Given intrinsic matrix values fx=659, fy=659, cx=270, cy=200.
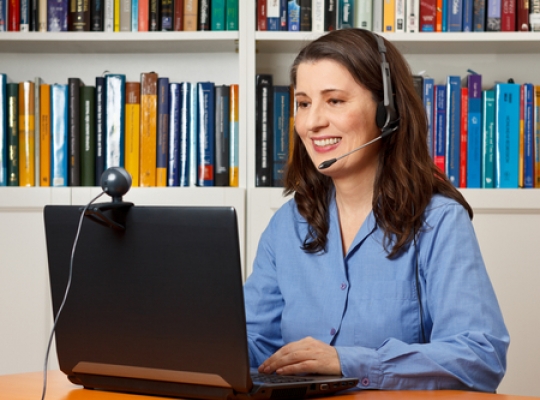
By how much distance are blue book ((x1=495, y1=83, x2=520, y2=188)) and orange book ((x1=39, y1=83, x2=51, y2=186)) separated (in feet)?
4.57

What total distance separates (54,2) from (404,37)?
110 centimetres

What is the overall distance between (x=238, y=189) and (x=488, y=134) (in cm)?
78

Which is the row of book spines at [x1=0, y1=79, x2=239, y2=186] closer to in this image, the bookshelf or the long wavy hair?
the bookshelf

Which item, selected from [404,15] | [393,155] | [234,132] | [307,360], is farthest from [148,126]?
[307,360]

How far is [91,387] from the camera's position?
3.19 feet

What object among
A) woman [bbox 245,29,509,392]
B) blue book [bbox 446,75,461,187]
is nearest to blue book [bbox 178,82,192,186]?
woman [bbox 245,29,509,392]

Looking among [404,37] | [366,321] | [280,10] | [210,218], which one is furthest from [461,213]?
[280,10]

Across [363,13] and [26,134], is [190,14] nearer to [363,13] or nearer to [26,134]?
[363,13]

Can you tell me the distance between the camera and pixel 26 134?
6.84 ft

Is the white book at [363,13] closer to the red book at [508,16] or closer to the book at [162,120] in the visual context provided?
the red book at [508,16]

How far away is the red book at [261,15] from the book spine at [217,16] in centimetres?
11

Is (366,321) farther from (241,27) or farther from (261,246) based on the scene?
(241,27)

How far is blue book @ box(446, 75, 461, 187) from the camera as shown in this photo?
6.58 feet

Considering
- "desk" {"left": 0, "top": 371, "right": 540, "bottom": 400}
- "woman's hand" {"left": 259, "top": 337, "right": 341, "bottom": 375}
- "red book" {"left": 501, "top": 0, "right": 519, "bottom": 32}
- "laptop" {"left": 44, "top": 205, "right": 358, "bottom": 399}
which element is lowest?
"desk" {"left": 0, "top": 371, "right": 540, "bottom": 400}
